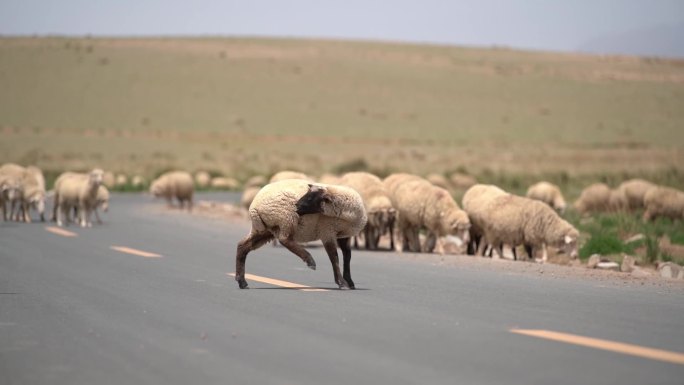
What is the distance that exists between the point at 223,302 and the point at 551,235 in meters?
9.17

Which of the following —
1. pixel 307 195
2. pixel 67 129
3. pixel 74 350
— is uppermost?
pixel 67 129

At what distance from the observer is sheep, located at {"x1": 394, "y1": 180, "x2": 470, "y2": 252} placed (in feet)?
63.9

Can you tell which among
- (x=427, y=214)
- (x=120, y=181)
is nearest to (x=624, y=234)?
(x=427, y=214)

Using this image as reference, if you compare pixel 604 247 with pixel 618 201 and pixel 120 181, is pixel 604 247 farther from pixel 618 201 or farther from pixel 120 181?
pixel 120 181

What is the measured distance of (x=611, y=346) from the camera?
8.45m

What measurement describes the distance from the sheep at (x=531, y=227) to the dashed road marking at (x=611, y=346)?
9.89 metres

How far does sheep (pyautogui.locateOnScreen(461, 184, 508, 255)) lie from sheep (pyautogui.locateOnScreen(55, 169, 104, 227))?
9526 mm

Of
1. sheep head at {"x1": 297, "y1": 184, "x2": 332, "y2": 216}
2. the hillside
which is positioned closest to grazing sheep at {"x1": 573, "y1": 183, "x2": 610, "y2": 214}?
sheep head at {"x1": 297, "y1": 184, "x2": 332, "y2": 216}

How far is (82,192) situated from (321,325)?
17.3 m

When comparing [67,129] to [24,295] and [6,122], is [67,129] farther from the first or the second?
[24,295]

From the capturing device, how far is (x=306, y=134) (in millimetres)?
80438

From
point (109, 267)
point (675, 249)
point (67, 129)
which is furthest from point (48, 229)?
point (67, 129)

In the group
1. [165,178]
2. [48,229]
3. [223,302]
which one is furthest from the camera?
[165,178]

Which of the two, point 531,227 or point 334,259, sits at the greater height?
point 531,227
